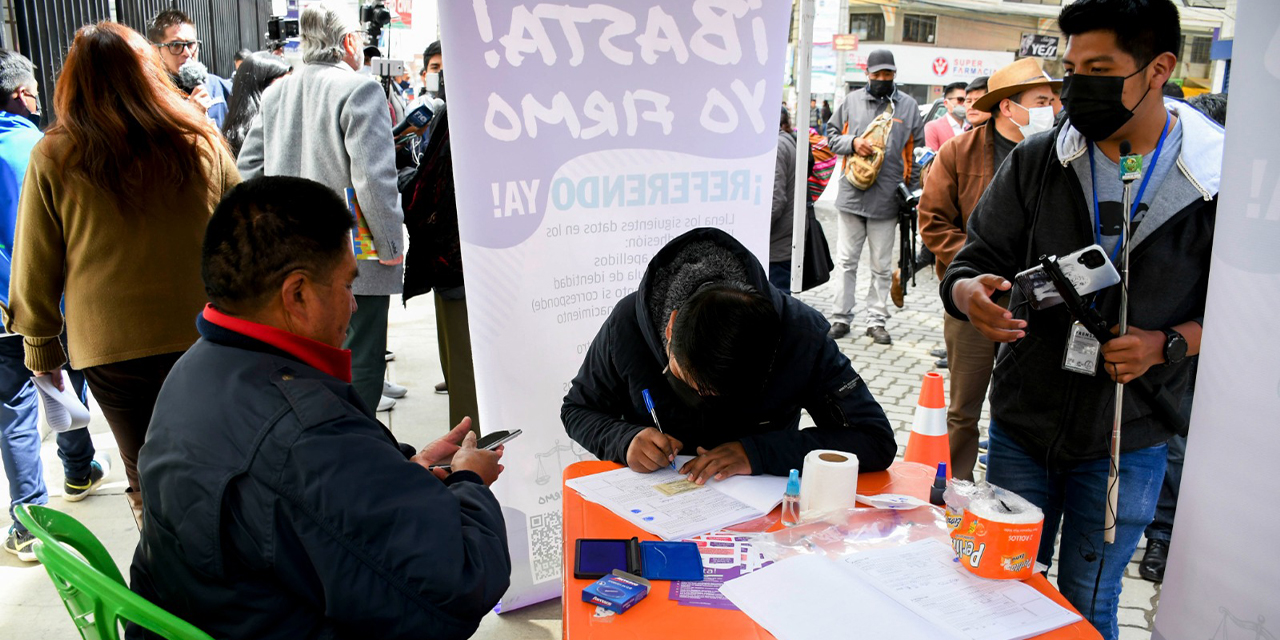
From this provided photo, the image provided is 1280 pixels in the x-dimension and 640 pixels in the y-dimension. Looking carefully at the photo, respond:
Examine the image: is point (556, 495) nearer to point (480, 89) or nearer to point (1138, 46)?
point (480, 89)

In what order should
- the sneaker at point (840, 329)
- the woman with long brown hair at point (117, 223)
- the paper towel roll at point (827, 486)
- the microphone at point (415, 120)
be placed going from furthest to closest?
the sneaker at point (840, 329), the microphone at point (415, 120), the woman with long brown hair at point (117, 223), the paper towel roll at point (827, 486)

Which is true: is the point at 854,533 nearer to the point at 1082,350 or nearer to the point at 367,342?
the point at 1082,350

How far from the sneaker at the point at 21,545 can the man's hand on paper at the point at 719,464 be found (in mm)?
2569

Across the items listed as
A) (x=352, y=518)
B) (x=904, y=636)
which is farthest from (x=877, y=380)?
(x=352, y=518)

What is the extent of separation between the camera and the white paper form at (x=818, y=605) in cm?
127

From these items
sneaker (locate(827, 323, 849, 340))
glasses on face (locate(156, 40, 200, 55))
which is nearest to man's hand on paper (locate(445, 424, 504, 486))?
glasses on face (locate(156, 40, 200, 55))

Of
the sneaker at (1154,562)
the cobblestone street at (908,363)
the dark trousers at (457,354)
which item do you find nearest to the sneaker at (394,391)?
the dark trousers at (457,354)

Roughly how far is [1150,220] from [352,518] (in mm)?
1607

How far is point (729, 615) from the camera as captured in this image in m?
1.33

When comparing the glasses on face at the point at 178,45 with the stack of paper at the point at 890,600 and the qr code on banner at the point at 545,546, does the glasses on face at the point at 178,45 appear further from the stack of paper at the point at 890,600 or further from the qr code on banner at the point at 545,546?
the stack of paper at the point at 890,600

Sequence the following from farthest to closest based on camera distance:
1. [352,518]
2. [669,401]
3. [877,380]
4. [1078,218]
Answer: [877,380] → [669,401] → [1078,218] → [352,518]

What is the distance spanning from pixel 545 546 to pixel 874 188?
3910 mm

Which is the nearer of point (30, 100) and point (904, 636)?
point (904, 636)

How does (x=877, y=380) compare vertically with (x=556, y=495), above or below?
below
